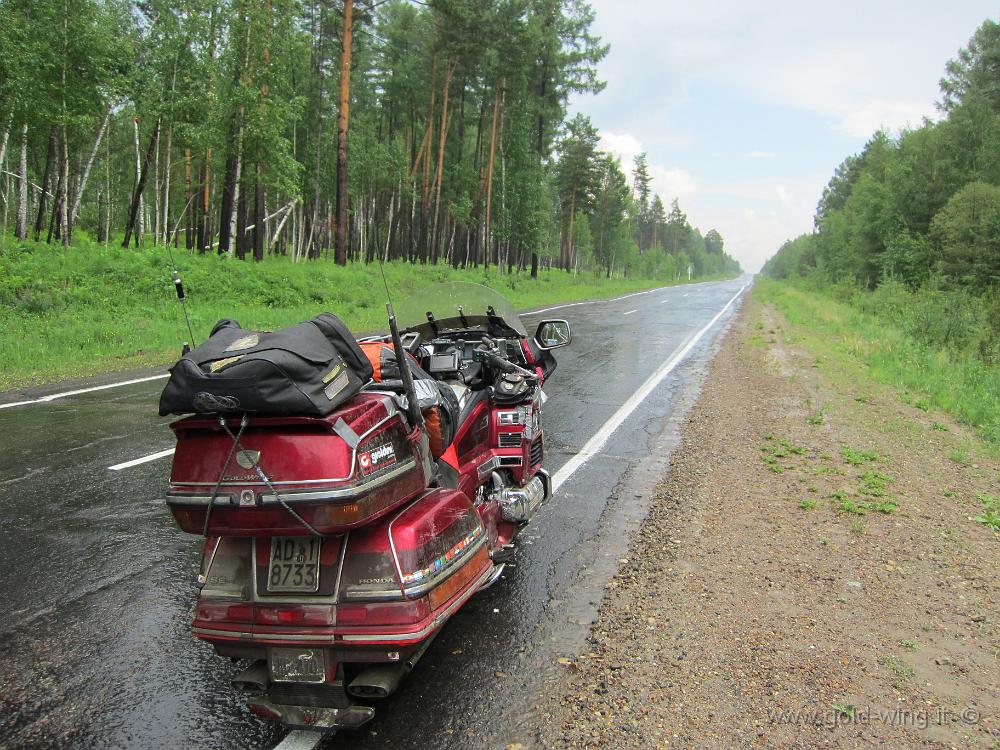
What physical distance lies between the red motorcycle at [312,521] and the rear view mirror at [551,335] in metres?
2.28

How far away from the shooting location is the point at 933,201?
30.7 metres

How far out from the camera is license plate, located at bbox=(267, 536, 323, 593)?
2504 millimetres

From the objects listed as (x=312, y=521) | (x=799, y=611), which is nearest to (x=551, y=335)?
(x=799, y=611)

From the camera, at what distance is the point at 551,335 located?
517 centimetres

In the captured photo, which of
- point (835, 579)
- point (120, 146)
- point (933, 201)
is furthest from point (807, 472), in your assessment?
point (120, 146)

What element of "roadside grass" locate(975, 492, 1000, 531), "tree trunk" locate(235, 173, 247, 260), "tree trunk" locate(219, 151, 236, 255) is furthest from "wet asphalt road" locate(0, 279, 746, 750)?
"tree trunk" locate(235, 173, 247, 260)

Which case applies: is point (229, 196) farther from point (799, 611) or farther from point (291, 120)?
point (799, 611)

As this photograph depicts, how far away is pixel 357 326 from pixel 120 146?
100 ft

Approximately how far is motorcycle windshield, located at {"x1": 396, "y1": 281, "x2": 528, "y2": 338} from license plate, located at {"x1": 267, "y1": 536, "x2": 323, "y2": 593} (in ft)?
8.24

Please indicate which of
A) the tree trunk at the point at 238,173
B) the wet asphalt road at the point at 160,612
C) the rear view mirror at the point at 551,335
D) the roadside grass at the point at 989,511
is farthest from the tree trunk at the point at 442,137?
the roadside grass at the point at 989,511

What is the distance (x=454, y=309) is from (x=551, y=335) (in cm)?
82

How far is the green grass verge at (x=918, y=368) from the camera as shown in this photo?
9126 millimetres

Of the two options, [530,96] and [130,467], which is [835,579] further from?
[530,96]

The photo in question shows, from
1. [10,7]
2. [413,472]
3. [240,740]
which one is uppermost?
[10,7]
